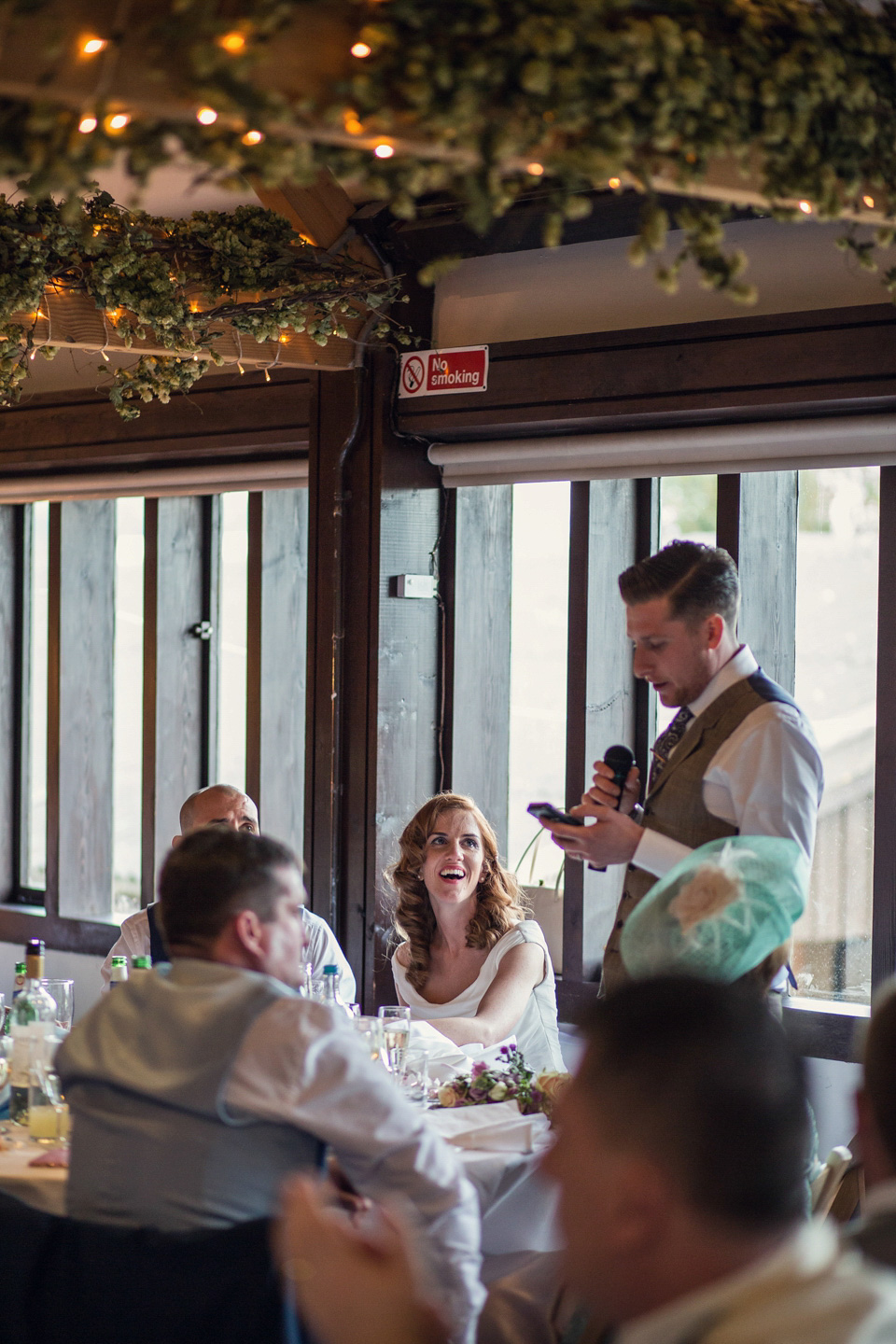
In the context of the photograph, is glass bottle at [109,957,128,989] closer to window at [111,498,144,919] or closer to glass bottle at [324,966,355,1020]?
glass bottle at [324,966,355,1020]

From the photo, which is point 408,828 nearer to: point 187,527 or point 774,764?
point 774,764

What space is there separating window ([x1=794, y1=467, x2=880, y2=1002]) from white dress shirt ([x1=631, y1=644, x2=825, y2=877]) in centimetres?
137

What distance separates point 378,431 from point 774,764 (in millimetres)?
2303

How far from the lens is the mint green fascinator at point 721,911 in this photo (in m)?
2.38

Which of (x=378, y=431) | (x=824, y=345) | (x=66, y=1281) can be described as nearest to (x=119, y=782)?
(x=378, y=431)

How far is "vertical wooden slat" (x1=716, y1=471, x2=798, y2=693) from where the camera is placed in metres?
4.09

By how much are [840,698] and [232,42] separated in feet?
9.71

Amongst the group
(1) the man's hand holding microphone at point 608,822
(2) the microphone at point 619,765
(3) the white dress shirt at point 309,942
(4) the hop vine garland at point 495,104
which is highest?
(4) the hop vine garland at point 495,104

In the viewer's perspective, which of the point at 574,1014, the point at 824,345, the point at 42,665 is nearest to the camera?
the point at 824,345

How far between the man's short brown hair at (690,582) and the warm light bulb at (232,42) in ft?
4.81

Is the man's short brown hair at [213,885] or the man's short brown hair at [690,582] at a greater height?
the man's short brown hair at [690,582]

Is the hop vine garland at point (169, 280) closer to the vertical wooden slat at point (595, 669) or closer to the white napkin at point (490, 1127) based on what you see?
the vertical wooden slat at point (595, 669)

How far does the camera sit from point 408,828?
397 cm

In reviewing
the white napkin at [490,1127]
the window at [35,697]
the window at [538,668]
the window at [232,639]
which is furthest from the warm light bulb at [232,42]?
the window at [35,697]
